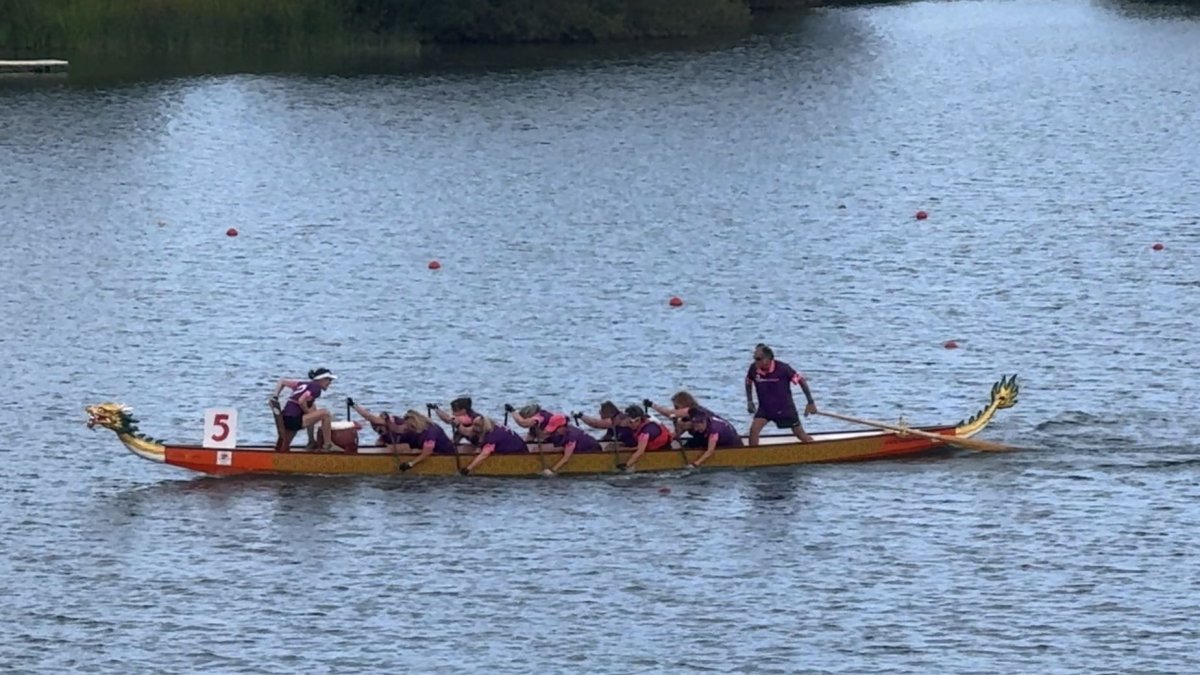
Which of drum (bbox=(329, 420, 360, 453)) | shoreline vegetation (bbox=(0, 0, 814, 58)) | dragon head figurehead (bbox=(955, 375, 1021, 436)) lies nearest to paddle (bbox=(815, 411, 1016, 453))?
dragon head figurehead (bbox=(955, 375, 1021, 436))

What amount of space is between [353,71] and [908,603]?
5356 cm

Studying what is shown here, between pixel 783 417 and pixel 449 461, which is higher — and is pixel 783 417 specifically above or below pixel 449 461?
above

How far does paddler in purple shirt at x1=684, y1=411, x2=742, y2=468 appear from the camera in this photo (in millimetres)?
34906

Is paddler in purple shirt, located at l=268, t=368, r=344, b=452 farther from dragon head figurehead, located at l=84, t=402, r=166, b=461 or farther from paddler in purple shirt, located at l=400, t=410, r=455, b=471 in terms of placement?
dragon head figurehead, located at l=84, t=402, r=166, b=461

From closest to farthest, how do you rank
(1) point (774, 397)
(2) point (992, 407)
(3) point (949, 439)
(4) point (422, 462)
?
1. (4) point (422, 462)
2. (1) point (774, 397)
3. (3) point (949, 439)
4. (2) point (992, 407)

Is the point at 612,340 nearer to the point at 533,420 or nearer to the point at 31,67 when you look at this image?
the point at 533,420

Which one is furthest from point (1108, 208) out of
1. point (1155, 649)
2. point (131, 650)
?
point (131, 650)

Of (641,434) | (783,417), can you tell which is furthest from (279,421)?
(783,417)

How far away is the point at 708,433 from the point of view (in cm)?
3503

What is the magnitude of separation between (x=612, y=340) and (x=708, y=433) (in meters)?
10.3

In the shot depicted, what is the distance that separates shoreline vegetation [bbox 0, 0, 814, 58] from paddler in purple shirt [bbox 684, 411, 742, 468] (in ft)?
163

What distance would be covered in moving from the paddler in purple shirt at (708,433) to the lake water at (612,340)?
1.37 ft

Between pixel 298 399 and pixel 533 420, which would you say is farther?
pixel 298 399

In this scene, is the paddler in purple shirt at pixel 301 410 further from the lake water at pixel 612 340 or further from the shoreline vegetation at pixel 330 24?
the shoreline vegetation at pixel 330 24
